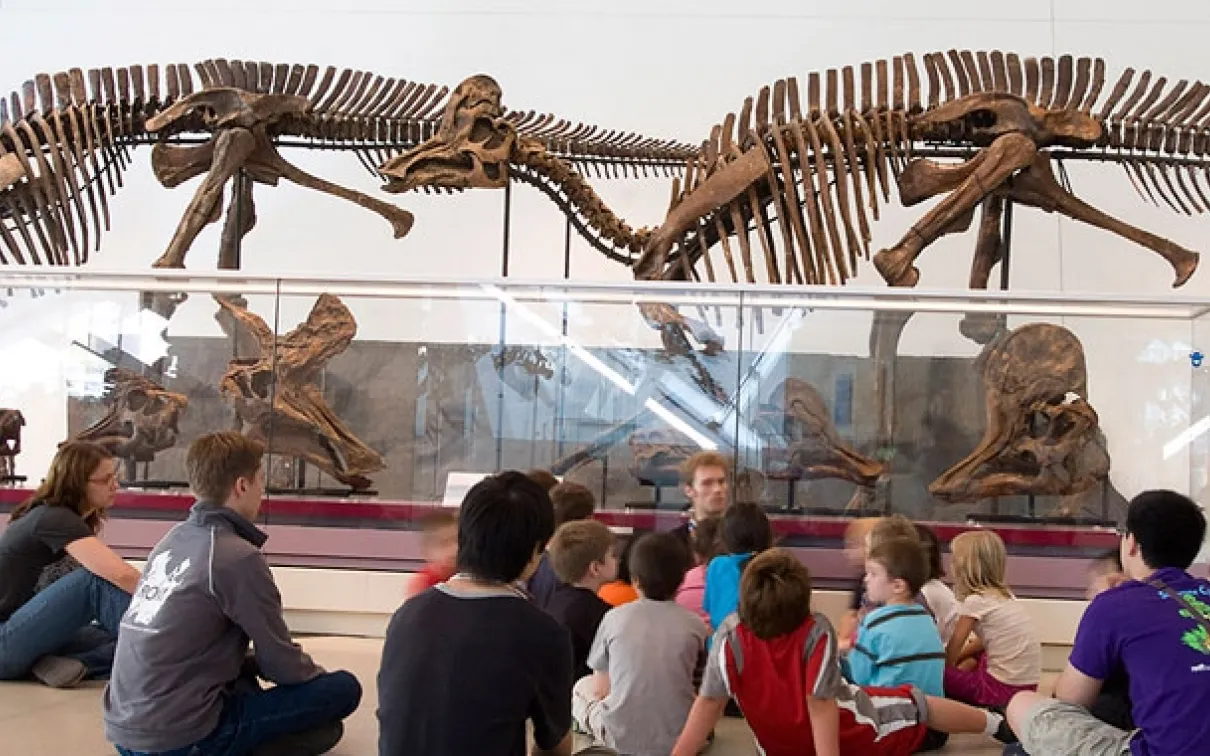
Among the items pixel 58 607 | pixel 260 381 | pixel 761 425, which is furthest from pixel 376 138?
pixel 58 607

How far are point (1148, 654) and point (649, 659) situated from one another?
4.57ft

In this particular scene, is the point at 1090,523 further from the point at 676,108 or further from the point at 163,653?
the point at 676,108

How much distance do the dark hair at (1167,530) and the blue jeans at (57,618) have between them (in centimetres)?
347

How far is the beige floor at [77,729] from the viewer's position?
3914 millimetres

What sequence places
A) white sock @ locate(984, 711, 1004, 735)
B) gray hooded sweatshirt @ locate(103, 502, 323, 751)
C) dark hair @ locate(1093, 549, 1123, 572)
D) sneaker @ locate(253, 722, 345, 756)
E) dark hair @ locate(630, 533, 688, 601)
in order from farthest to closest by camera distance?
dark hair @ locate(1093, 549, 1123, 572) < white sock @ locate(984, 711, 1004, 735) < dark hair @ locate(630, 533, 688, 601) < sneaker @ locate(253, 722, 345, 756) < gray hooded sweatshirt @ locate(103, 502, 323, 751)

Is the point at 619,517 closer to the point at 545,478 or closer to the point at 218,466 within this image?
the point at 545,478

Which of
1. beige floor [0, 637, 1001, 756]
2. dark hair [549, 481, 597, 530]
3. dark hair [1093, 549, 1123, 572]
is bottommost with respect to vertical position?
beige floor [0, 637, 1001, 756]

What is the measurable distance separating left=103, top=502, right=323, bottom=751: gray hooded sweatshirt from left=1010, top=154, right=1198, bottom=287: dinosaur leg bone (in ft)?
17.3

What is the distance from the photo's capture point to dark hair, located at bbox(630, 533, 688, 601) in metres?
3.76

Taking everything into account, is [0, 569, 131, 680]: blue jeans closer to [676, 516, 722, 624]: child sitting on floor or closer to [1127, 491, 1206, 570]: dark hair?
[676, 516, 722, 624]: child sitting on floor

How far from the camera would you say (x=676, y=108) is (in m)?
10.7

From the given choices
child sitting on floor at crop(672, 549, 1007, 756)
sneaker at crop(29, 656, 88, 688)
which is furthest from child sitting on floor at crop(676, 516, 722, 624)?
sneaker at crop(29, 656, 88, 688)

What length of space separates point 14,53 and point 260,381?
709cm

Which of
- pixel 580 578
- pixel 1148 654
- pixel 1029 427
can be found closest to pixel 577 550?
pixel 580 578
